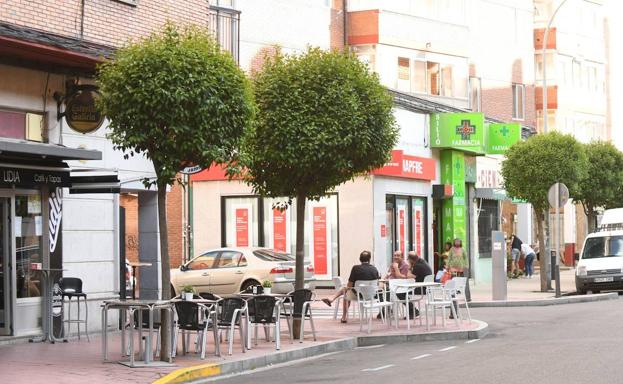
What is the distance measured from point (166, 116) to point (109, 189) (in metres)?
3.83

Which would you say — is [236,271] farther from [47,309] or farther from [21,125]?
[21,125]

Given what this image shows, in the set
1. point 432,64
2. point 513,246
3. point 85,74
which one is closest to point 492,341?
point 85,74

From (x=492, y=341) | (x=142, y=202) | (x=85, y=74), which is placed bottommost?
(x=492, y=341)

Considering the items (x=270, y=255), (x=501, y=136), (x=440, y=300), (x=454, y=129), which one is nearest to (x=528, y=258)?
(x=501, y=136)

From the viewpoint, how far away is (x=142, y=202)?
24203mm

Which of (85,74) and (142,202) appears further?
(142,202)

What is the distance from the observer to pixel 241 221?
120 ft

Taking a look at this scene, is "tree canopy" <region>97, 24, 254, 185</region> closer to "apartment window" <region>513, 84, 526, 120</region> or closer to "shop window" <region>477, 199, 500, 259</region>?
"shop window" <region>477, 199, 500, 259</region>

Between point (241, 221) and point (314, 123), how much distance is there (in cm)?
1627

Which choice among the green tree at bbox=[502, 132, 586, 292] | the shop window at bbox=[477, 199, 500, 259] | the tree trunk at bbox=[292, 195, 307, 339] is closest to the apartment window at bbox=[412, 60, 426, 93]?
the shop window at bbox=[477, 199, 500, 259]

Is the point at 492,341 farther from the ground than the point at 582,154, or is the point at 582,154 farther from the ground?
the point at 582,154

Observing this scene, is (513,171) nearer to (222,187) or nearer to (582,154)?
(582,154)

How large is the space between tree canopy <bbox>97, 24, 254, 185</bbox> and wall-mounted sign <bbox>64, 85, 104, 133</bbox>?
3.60 m

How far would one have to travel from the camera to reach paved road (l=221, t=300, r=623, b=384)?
14547 mm
